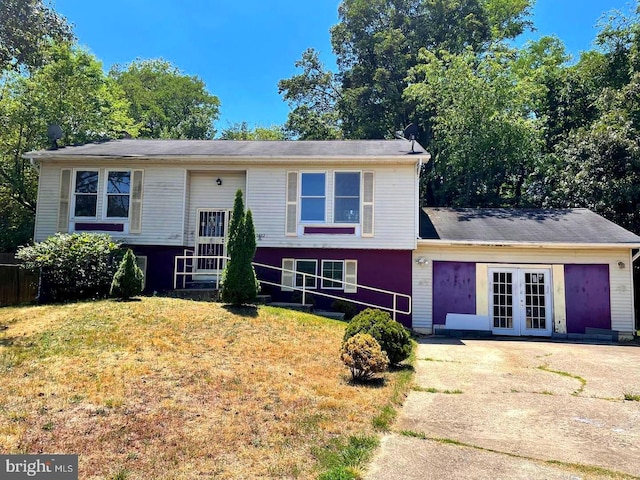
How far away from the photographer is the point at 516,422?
510 centimetres

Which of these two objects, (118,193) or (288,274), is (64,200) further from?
(288,274)

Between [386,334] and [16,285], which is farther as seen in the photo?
[16,285]

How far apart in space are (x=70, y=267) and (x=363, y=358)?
29.0 ft

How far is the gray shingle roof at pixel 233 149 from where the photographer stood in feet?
45.4

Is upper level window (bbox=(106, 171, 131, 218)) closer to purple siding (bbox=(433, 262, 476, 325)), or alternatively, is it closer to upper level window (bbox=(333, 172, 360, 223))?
upper level window (bbox=(333, 172, 360, 223))

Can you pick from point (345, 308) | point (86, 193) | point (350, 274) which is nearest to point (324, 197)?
point (350, 274)

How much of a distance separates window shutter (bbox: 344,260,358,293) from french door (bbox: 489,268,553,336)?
4125mm

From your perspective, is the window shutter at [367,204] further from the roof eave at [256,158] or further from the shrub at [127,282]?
the shrub at [127,282]

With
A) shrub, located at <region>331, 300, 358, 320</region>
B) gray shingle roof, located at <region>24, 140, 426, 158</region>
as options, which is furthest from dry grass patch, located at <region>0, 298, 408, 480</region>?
gray shingle roof, located at <region>24, 140, 426, 158</region>

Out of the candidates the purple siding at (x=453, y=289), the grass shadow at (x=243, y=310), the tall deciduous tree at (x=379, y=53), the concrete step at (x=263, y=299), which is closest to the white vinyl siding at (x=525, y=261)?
the purple siding at (x=453, y=289)

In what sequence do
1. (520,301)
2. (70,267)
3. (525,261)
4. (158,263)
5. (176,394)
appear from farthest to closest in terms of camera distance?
(158,263) < (525,261) < (520,301) < (70,267) < (176,394)

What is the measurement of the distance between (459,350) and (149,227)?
993 cm

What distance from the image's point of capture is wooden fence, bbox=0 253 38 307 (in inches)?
488

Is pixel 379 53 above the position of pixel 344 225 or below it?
above
